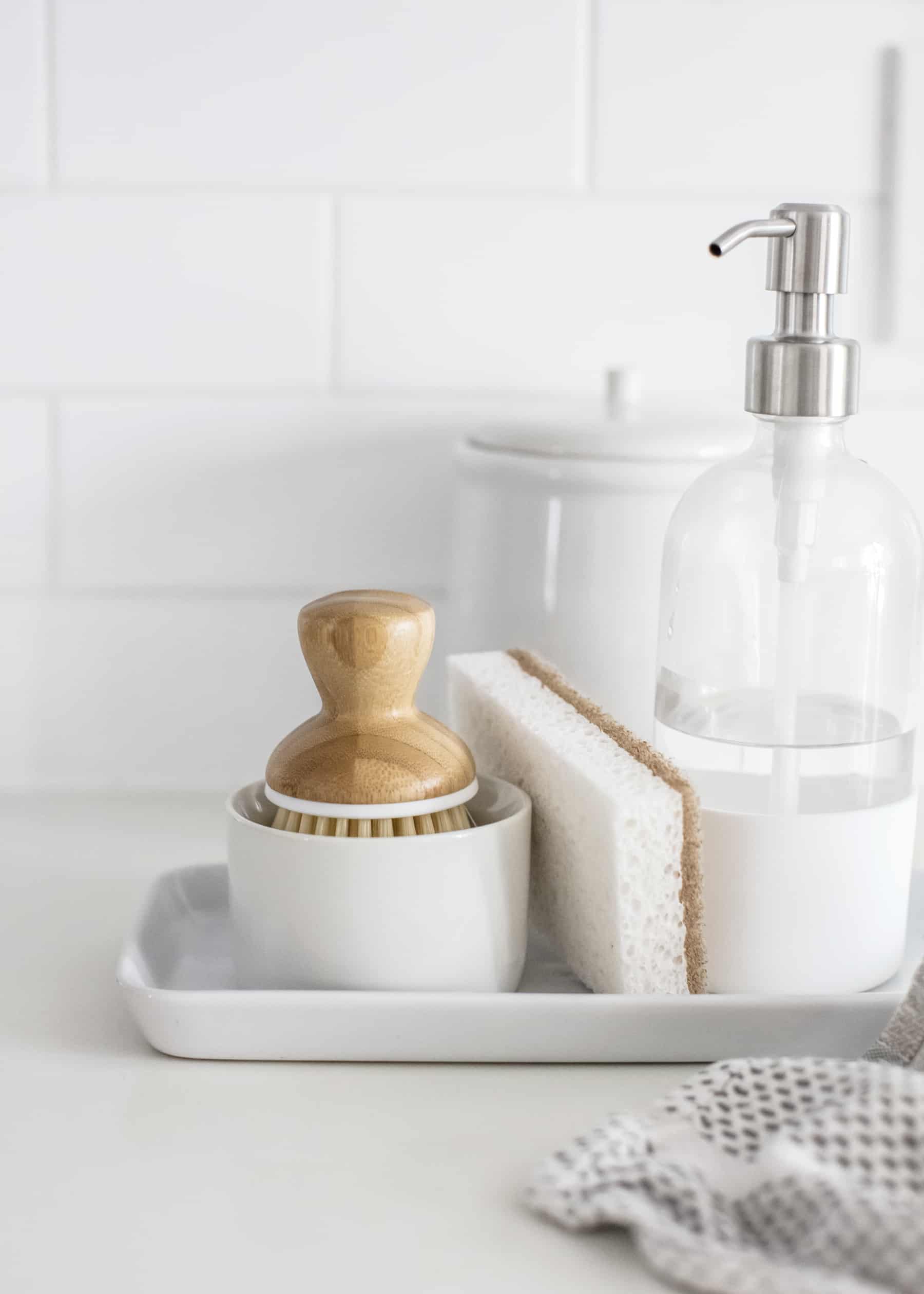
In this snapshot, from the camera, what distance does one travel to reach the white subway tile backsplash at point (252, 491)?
83 centimetres

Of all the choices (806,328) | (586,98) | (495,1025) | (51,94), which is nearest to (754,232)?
(806,328)

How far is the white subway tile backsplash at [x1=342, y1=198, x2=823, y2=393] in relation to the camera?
0.82 meters

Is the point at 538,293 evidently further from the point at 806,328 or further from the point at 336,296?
the point at 806,328

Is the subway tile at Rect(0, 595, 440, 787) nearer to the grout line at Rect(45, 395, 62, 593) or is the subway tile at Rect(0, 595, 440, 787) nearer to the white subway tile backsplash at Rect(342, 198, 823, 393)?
the grout line at Rect(45, 395, 62, 593)

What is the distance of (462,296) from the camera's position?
32.6 inches

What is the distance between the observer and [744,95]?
820mm

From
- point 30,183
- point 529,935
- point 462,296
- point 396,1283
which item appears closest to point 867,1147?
point 396,1283

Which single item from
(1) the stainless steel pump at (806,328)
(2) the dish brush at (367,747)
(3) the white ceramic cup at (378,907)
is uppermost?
(1) the stainless steel pump at (806,328)

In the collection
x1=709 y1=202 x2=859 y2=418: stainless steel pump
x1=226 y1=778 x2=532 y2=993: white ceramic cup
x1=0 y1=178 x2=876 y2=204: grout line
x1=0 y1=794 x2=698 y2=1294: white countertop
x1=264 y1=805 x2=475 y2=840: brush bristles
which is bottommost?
x1=0 y1=794 x2=698 y2=1294: white countertop

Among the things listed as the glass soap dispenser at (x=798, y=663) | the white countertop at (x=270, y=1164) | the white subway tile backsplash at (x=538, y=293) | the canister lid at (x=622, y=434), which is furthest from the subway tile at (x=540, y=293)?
the white countertop at (x=270, y=1164)

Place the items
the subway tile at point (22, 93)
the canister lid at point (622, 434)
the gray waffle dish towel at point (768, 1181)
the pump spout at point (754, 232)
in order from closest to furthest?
1. the gray waffle dish towel at point (768, 1181)
2. the pump spout at point (754, 232)
3. the canister lid at point (622, 434)
4. the subway tile at point (22, 93)

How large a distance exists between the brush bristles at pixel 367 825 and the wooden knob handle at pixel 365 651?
38mm

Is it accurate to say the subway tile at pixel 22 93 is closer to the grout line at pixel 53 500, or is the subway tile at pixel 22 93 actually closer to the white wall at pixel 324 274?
the white wall at pixel 324 274

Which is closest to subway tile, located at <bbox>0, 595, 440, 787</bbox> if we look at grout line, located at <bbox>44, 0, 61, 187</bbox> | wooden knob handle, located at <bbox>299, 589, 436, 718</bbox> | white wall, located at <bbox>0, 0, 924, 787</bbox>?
white wall, located at <bbox>0, 0, 924, 787</bbox>
